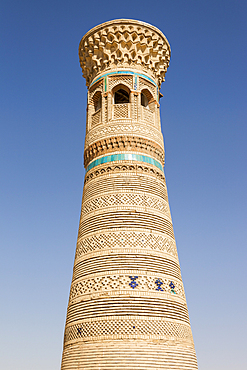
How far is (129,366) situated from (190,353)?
4.76ft

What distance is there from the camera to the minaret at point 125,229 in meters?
7.10

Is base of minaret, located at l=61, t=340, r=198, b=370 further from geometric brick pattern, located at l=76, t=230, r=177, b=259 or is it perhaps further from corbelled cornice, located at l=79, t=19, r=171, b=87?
corbelled cornice, located at l=79, t=19, r=171, b=87

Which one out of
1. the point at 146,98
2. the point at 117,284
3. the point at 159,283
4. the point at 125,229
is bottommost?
the point at 117,284

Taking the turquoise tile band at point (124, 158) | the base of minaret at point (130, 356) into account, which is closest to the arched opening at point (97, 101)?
the turquoise tile band at point (124, 158)

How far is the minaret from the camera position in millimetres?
7098

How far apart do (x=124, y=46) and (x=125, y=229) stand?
5077 millimetres

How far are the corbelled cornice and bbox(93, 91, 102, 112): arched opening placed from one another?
529mm

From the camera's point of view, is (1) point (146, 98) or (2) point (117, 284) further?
(1) point (146, 98)

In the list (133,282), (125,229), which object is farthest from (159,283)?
(125,229)

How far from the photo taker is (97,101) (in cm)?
1084

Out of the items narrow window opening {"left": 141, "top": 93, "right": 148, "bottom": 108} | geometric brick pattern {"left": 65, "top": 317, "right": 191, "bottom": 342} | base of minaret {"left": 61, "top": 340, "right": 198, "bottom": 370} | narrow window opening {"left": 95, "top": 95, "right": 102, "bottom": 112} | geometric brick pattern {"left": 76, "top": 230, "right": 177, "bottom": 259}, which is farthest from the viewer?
narrow window opening {"left": 141, "top": 93, "right": 148, "bottom": 108}

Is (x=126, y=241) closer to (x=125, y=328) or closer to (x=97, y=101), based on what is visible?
(x=125, y=328)

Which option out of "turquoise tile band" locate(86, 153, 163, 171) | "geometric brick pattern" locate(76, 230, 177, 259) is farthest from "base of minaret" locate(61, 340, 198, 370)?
"turquoise tile band" locate(86, 153, 163, 171)

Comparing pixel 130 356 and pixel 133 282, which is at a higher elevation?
pixel 133 282
